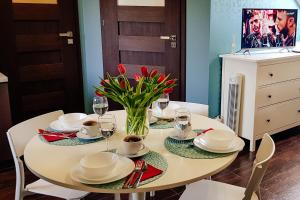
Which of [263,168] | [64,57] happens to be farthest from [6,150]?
[263,168]

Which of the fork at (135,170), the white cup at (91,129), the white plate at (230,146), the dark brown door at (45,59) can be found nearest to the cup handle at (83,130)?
the white cup at (91,129)

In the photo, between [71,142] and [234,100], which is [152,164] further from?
[234,100]

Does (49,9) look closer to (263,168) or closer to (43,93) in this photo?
(43,93)

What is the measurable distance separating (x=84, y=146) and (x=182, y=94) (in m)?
2.14

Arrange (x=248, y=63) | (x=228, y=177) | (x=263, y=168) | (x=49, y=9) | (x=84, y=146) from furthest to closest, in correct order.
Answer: (x=49, y=9) → (x=248, y=63) → (x=228, y=177) → (x=84, y=146) → (x=263, y=168)

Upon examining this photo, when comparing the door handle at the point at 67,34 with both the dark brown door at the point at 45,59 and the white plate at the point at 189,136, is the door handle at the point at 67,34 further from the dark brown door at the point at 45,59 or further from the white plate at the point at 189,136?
the white plate at the point at 189,136

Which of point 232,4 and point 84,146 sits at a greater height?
point 232,4

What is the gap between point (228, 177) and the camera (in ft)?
9.57

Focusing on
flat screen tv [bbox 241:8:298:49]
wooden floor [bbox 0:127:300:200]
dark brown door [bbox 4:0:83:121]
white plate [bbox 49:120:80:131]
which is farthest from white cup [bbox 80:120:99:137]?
dark brown door [bbox 4:0:83:121]

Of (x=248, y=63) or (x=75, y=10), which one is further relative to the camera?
(x=75, y=10)

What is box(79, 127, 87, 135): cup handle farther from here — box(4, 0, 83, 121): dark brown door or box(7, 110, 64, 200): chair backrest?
box(4, 0, 83, 121): dark brown door

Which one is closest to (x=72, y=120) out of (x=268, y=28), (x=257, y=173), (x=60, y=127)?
(x=60, y=127)

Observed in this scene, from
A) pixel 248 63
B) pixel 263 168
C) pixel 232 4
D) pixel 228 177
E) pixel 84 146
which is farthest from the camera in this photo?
pixel 232 4

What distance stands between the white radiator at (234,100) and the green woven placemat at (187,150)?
1.76 m
